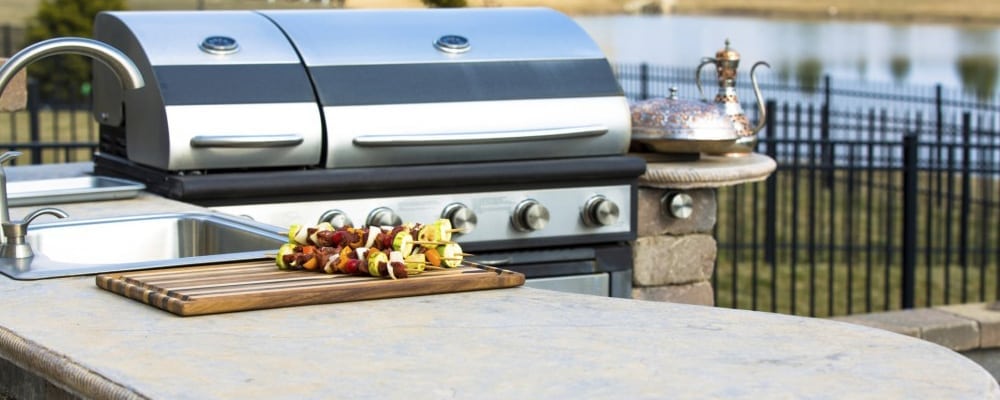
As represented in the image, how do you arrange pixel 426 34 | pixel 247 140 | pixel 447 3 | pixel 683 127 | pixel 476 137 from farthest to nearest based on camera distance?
pixel 447 3, pixel 683 127, pixel 426 34, pixel 476 137, pixel 247 140

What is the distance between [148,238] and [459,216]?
124cm

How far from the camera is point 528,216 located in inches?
192

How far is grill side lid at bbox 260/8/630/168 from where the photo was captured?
4609mm

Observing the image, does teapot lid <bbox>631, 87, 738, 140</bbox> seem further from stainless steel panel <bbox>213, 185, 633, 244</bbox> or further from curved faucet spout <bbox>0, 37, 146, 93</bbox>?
curved faucet spout <bbox>0, 37, 146, 93</bbox>

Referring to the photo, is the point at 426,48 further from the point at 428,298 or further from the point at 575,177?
the point at 428,298

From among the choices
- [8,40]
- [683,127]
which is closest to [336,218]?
[683,127]

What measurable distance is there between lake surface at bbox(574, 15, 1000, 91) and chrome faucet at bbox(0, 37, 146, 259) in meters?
19.0

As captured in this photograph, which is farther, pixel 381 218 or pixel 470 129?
pixel 470 129

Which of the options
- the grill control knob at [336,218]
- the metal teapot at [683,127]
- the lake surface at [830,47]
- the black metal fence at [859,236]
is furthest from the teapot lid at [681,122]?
the lake surface at [830,47]

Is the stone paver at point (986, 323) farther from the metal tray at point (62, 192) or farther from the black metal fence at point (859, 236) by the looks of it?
the metal tray at point (62, 192)

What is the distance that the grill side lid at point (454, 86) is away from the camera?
4609 millimetres

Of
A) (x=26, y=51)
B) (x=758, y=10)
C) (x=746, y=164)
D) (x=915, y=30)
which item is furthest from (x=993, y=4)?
(x=26, y=51)

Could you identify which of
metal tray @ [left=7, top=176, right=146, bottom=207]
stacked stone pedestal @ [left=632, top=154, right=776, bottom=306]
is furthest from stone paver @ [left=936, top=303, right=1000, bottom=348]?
metal tray @ [left=7, top=176, right=146, bottom=207]

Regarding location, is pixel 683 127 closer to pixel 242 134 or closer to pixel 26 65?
pixel 242 134
